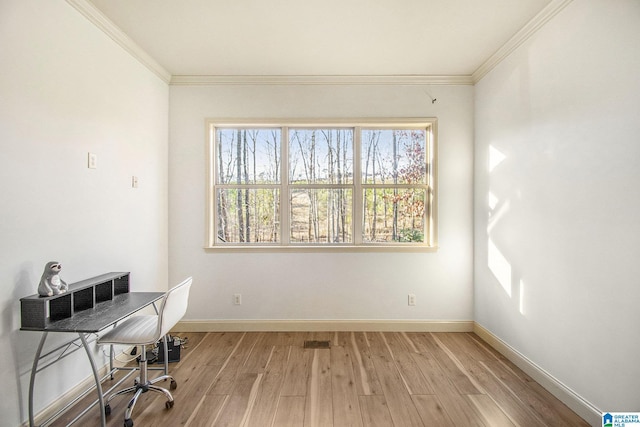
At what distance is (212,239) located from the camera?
10.9 feet

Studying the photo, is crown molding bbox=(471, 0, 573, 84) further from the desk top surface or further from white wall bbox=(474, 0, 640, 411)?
the desk top surface

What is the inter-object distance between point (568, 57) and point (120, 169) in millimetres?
3578

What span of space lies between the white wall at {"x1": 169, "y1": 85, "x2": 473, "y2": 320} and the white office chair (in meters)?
1.15

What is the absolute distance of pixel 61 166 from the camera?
1.94m

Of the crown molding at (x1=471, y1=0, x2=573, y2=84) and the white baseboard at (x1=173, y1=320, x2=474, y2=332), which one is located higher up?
the crown molding at (x1=471, y1=0, x2=573, y2=84)

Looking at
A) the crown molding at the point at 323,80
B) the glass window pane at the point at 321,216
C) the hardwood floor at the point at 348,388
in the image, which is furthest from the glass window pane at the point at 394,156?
the hardwood floor at the point at 348,388

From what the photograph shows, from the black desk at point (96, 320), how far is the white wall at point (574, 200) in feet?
9.76

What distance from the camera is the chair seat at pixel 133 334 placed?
6.11ft

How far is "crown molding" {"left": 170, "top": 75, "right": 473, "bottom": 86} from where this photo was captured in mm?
3193

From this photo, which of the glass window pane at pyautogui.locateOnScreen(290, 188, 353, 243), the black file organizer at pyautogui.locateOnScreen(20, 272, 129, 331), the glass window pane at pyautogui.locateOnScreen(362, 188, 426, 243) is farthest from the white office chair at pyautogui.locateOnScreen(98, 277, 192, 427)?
the glass window pane at pyautogui.locateOnScreen(362, 188, 426, 243)

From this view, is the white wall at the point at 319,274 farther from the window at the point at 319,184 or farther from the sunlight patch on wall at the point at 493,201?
the sunlight patch on wall at the point at 493,201

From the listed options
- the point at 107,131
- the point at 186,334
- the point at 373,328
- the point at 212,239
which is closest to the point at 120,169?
the point at 107,131

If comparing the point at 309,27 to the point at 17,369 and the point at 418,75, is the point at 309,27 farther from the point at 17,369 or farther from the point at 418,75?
the point at 17,369

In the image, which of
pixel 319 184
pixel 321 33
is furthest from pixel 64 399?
pixel 321 33
